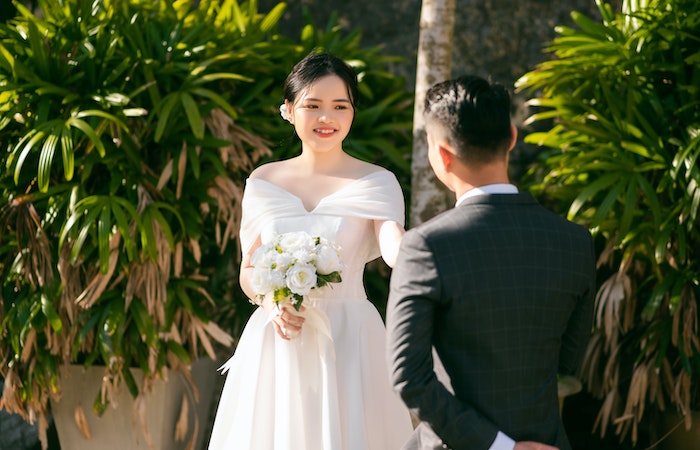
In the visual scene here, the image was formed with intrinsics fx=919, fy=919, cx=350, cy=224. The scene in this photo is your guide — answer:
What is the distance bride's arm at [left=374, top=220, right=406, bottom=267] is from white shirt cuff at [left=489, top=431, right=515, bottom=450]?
103cm

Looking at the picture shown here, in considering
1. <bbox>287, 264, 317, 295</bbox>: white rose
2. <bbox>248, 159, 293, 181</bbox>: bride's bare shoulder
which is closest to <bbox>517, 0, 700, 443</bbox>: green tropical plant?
<bbox>248, 159, 293, 181</bbox>: bride's bare shoulder

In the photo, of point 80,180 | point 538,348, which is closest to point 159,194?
point 80,180

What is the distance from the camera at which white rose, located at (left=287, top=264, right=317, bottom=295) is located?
9.32 feet

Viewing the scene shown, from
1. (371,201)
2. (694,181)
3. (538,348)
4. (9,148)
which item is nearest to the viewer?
(538,348)

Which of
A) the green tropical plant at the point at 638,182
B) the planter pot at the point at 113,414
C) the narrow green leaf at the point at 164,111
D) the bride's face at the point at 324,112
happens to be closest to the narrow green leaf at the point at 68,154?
the narrow green leaf at the point at 164,111

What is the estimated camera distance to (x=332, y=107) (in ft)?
10.8

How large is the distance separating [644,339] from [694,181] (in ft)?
3.03

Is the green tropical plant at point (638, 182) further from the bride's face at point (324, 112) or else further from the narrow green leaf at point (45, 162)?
the narrow green leaf at point (45, 162)

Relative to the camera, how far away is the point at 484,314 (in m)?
2.14

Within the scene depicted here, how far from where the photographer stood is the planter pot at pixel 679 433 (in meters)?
4.92

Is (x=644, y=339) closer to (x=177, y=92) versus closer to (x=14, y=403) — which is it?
(x=177, y=92)

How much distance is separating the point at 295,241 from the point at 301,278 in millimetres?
148

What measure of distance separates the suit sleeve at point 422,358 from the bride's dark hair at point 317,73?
128cm

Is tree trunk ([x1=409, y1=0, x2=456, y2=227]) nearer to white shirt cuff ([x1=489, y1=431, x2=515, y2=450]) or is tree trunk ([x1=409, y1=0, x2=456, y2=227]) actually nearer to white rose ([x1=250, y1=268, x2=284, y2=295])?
white rose ([x1=250, y1=268, x2=284, y2=295])
